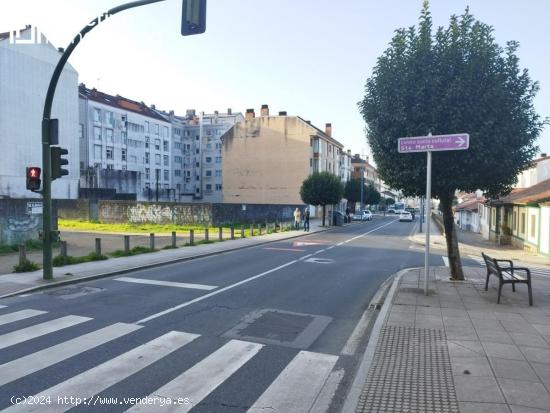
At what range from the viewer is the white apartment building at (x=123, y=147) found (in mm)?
59688

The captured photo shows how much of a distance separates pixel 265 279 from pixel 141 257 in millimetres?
5698

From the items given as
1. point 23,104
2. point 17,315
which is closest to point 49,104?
point 17,315

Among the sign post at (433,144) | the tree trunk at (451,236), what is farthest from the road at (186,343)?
the sign post at (433,144)

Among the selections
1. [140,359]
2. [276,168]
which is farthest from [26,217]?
[276,168]

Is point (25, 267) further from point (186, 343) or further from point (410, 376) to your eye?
point (410, 376)

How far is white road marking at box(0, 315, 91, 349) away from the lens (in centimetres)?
627

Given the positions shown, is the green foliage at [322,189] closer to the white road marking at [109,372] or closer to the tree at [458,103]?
the tree at [458,103]

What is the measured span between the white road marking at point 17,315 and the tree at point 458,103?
27.4 ft

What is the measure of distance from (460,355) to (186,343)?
3.77m

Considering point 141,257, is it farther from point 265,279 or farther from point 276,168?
point 276,168

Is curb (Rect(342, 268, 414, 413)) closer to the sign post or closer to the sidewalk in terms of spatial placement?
the sign post

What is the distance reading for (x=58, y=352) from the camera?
5.79 meters

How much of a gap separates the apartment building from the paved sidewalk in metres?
45.6

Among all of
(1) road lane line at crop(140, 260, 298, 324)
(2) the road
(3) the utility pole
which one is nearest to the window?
(3) the utility pole
